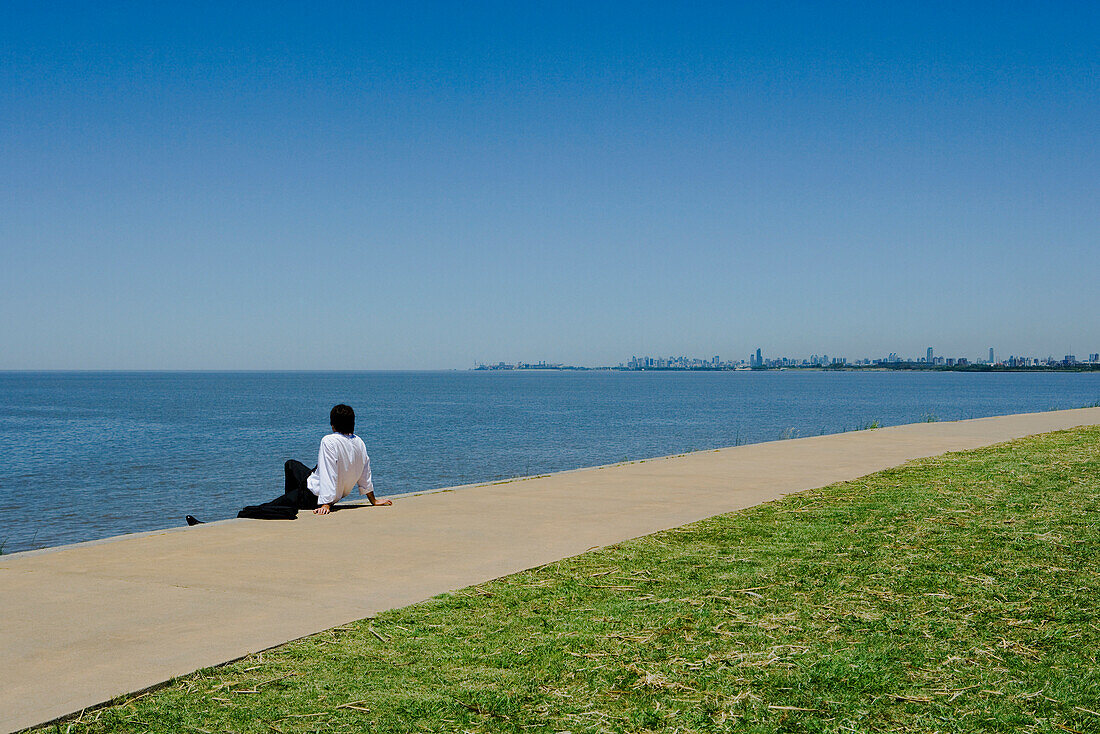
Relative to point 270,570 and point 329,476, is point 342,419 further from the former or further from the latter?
point 270,570

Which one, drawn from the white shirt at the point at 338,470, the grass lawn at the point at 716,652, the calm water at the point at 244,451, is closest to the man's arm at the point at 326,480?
the white shirt at the point at 338,470

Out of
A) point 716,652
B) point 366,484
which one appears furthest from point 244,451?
point 716,652

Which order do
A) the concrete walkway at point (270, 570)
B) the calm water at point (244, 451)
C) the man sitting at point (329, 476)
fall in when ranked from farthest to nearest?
the calm water at point (244, 451), the man sitting at point (329, 476), the concrete walkway at point (270, 570)

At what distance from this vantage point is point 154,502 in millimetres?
23719

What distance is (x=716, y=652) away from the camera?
487cm

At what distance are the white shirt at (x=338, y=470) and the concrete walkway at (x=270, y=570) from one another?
0.96ft

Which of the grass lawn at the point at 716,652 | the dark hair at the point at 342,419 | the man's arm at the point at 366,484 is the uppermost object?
the dark hair at the point at 342,419

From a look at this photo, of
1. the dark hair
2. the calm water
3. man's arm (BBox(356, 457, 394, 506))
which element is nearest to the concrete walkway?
man's arm (BBox(356, 457, 394, 506))

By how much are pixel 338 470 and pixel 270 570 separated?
316 centimetres

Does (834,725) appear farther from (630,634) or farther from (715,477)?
(715,477)

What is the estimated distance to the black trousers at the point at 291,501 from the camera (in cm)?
973

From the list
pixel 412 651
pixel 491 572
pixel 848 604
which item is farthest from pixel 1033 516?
pixel 412 651

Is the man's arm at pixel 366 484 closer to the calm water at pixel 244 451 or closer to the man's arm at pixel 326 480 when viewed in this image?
the man's arm at pixel 326 480

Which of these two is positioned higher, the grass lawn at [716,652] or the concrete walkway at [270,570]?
the grass lawn at [716,652]
